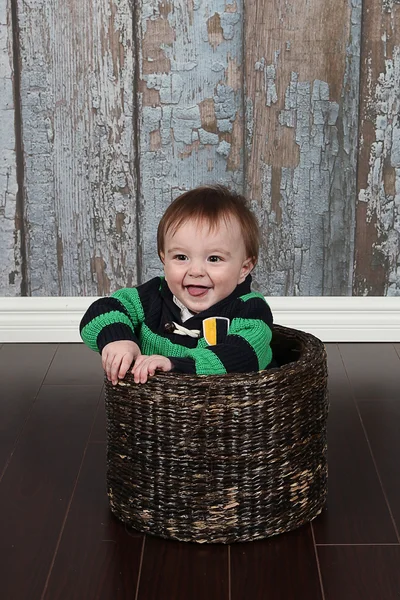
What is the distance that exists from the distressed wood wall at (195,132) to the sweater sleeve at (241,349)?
2.81 feet

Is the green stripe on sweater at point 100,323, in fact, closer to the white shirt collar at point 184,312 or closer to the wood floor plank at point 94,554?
the white shirt collar at point 184,312

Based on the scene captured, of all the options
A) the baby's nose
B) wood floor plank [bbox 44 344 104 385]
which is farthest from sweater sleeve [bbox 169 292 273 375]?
wood floor plank [bbox 44 344 104 385]

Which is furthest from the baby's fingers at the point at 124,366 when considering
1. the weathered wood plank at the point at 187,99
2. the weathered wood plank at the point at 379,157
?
the weathered wood plank at the point at 379,157

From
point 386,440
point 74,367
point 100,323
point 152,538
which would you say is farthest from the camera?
point 74,367

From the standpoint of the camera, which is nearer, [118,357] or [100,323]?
[118,357]

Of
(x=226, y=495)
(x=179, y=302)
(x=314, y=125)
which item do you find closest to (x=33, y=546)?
(x=226, y=495)

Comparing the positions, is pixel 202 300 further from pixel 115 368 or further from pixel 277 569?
pixel 277 569

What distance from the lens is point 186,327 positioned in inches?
68.9

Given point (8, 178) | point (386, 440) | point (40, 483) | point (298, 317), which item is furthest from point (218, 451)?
point (8, 178)

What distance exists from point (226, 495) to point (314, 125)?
1.22 m

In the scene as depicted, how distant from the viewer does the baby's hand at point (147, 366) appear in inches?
60.7

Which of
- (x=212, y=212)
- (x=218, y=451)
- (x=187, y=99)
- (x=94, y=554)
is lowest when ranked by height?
(x=94, y=554)

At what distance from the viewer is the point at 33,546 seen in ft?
5.21

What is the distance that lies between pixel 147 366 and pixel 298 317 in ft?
3.84
